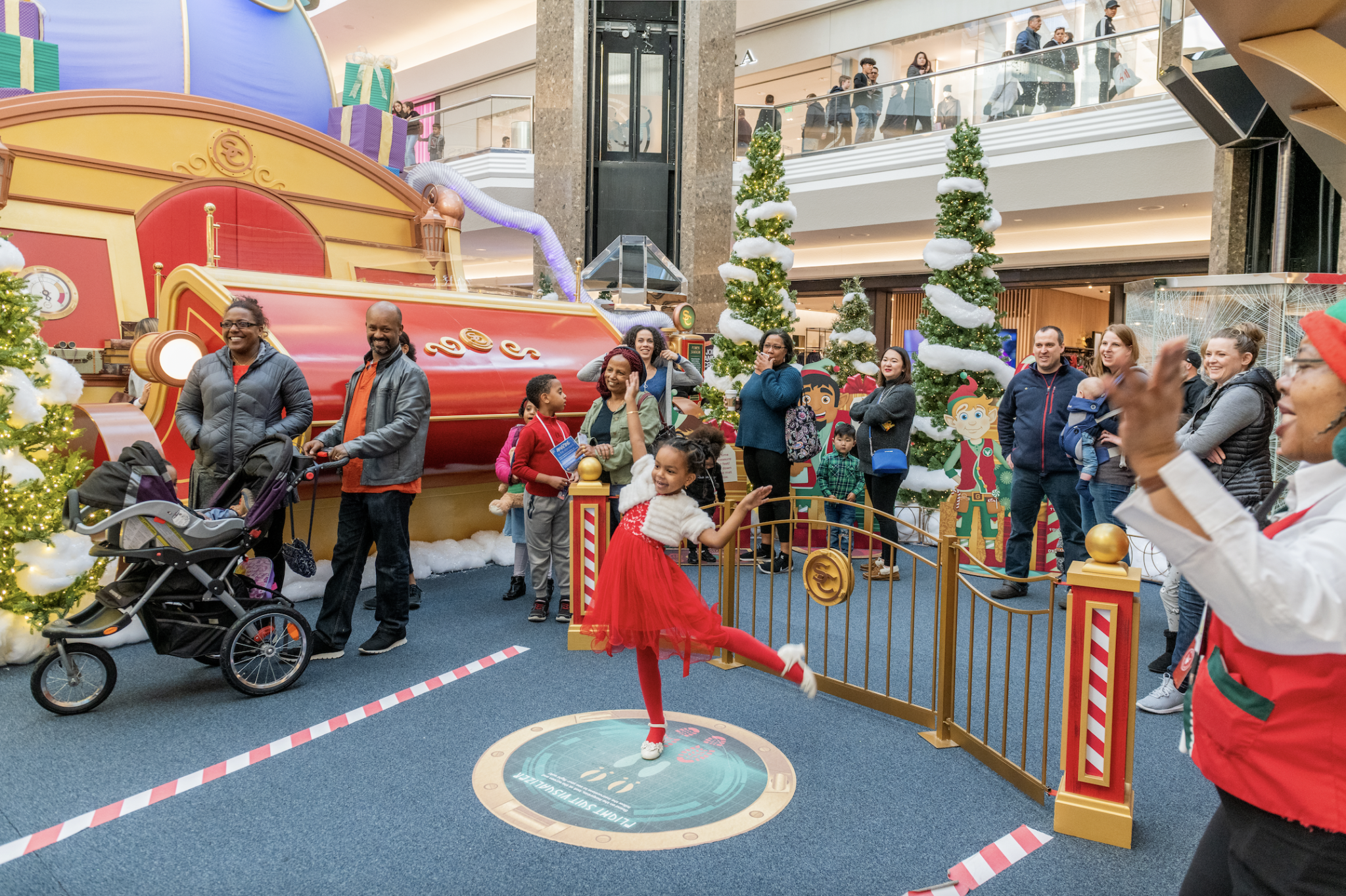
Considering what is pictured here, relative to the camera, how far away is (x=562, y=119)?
13.5 metres

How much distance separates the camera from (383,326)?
447cm

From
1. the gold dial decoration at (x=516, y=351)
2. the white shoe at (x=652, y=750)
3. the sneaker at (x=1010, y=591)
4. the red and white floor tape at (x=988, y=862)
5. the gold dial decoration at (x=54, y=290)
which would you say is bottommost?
the red and white floor tape at (x=988, y=862)

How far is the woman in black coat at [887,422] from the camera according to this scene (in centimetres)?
595

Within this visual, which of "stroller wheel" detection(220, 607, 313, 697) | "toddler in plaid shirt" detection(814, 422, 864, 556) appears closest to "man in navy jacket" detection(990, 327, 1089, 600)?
"toddler in plaid shirt" detection(814, 422, 864, 556)

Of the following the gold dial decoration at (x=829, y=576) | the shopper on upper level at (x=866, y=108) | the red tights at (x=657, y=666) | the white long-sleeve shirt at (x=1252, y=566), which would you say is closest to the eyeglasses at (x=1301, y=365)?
the white long-sleeve shirt at (x=1252, y=566)

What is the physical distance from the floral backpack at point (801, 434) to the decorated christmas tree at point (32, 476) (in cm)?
408

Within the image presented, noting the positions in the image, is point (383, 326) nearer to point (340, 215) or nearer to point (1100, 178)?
point (340, 215)

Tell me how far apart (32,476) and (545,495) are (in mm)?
2584

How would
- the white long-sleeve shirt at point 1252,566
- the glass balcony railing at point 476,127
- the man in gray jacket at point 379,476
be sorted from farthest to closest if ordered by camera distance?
the glass balcony railing at point 476,127, the man in gray jacket at point 379,476, the white long-sleeve shirt at point 1252,566

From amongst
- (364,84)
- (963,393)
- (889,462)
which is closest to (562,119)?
(364,84)

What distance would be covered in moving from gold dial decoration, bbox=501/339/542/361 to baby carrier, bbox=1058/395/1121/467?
4.14 metres

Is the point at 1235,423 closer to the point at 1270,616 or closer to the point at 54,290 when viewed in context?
the point at 1270,616

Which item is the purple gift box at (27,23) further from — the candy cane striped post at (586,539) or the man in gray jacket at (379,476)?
the candy cane striped post at (586,539)

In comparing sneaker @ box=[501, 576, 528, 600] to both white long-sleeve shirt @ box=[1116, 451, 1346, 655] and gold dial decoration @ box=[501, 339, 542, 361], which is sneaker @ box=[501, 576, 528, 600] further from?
white long-sleeve shirt @ box=[1116, 451, 1346, 655]
